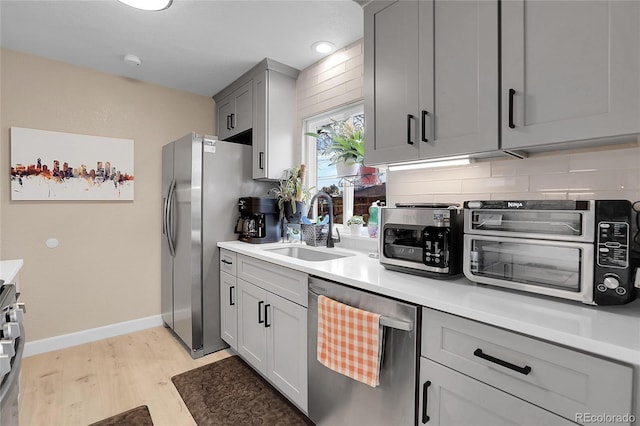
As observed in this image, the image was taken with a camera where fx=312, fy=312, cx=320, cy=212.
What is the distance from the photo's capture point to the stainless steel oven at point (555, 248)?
990 millimetres

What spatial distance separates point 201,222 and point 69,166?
132 centimetres

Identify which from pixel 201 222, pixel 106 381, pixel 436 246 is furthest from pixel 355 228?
pixel 106 381

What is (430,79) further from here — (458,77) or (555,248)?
(555,248)

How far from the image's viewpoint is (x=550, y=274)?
3.65 feet

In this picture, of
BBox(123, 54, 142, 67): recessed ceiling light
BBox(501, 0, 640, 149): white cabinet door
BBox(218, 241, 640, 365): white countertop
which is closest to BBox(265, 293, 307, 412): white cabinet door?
BBox(218, 241, 640, 365): white countertop

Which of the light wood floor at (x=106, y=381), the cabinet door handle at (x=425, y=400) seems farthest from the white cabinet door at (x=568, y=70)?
the light wood floor at (x=106, y=381)

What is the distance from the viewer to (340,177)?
2.39 metres

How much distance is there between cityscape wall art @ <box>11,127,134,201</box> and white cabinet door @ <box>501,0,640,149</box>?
3163mm

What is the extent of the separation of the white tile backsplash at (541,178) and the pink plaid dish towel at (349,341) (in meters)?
0.86

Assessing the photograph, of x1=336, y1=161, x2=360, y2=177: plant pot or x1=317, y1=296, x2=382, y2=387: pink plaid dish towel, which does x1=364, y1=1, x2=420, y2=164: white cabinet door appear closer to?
x1=336, y1=161, x2=360, y2=177: plant pot

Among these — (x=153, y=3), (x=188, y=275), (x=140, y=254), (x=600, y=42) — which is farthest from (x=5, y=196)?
(x=600, y=42)

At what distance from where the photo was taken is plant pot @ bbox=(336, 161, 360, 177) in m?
2.25

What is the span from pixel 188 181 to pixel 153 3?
123 cm

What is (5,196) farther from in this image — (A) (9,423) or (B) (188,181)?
(A) (9,423)
